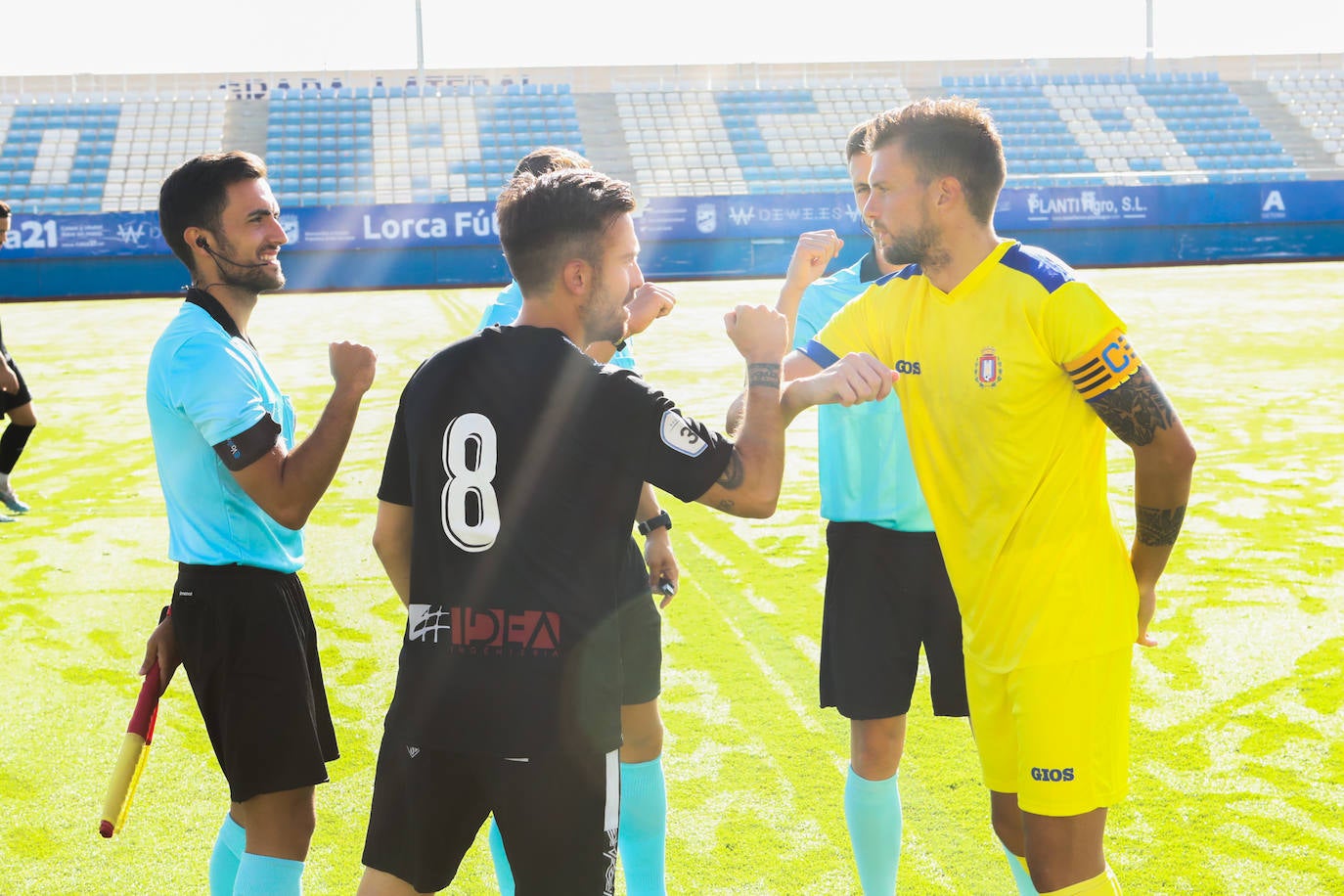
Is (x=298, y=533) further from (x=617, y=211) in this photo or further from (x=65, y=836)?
(x=65, y=836)

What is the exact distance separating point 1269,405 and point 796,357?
999 cm

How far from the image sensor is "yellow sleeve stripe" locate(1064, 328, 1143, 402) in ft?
8.20

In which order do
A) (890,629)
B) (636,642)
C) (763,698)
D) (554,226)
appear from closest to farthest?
(554,226), (636,642), (890,629), (763,698)

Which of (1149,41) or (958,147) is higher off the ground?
(958,147)

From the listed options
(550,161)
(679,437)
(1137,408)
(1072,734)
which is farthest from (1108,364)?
(550,161)

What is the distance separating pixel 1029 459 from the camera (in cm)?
266

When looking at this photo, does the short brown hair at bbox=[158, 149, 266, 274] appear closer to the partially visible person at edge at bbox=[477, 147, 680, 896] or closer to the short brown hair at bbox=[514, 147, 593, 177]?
the partially visible person at edge at bbox=[477, 147, 680, 896]

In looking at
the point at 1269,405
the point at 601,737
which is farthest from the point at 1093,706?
the point at 1269,405

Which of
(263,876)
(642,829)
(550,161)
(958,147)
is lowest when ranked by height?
(642,829)

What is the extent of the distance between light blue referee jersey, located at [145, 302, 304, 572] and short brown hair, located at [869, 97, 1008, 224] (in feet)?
5.27

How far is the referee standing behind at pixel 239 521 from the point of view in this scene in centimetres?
278

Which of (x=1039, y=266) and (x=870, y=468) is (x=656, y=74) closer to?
(x=870, y=468)

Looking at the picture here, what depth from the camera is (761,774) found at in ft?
14.5

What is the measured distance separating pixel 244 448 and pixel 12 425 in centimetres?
724
